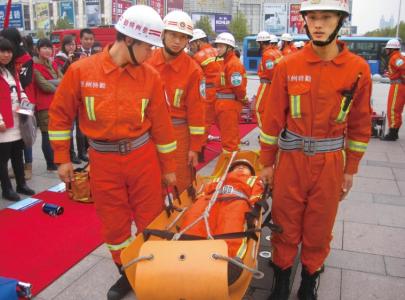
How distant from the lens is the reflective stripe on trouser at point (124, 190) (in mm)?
2842

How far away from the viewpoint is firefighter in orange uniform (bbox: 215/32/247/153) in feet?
20.4

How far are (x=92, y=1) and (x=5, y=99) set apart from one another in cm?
4961

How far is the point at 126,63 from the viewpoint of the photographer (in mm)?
2758

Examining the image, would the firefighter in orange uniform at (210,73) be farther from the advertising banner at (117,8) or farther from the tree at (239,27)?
the tree at (239,27)

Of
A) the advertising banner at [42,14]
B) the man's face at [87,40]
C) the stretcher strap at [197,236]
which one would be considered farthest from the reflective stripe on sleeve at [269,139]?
the advertising banner at [42,14]

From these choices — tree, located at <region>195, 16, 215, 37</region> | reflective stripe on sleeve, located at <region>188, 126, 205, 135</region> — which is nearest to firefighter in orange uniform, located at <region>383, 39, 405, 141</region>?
reflective stripe on sleeve, located at <region>188, 126, 205, 135</region>

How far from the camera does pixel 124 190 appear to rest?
2926 millimetres

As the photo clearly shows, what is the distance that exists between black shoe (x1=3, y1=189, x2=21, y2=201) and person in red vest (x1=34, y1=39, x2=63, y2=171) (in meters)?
0.87

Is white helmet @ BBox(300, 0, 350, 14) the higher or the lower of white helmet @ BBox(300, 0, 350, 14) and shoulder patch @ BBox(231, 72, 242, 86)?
the higher

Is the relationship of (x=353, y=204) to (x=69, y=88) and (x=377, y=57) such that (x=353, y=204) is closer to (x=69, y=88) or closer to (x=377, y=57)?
(x=69, y=88)

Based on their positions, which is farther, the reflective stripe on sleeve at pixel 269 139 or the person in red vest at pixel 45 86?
the person in red vest at pixel 45 86

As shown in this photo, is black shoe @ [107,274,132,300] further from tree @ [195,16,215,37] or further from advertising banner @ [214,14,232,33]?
tree @ [195,16,215,37]

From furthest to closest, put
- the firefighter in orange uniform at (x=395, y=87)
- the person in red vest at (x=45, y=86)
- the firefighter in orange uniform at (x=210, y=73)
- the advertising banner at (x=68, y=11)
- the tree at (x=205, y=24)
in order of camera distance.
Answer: the advertising banner at (x=68, y=11), the tree at (x=205, y=24), the firefighter in orange uniform at (x=395, y=87), the firefighter in orange uniform at (x=210, y=73), the person in red vest at (x=45, y=86)

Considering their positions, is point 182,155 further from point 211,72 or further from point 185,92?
point 211,72
